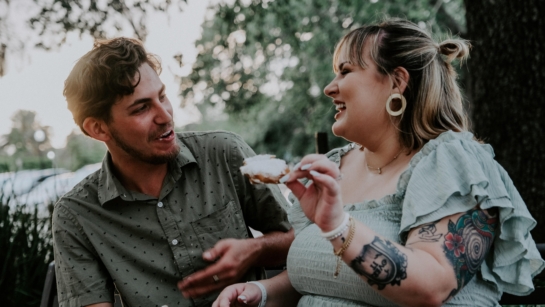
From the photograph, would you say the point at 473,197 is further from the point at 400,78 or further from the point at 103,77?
the point at 103,77

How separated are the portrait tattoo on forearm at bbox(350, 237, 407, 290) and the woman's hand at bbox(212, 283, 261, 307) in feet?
2.36

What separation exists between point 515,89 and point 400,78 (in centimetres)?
183

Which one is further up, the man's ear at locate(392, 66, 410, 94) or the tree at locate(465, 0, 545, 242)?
the man's ear at locate(392, 66, 410, 94)

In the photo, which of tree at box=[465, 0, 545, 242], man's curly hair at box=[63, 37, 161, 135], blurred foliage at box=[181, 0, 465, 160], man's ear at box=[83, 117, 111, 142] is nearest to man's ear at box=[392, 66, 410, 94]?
man's curly hair at box=[63, 37, 161, 135]

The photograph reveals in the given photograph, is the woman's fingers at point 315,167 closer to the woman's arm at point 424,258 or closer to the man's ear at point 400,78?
the woman's arm at point 424,258

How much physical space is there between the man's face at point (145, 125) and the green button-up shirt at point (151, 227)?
0.12 metres

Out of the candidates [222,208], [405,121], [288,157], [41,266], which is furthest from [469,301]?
[288,157]

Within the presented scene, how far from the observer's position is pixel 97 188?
2648 millimetres

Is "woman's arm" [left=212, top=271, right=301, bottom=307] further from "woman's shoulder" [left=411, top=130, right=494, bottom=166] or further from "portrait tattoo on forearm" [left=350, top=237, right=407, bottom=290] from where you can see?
"woman's shoulder" [left=411, top=130, right=494, bottom=166]

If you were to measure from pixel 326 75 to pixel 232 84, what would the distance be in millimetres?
3463

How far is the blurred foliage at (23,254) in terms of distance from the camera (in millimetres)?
3596

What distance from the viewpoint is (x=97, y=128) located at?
275cm

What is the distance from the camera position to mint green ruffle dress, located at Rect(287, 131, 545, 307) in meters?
1.84

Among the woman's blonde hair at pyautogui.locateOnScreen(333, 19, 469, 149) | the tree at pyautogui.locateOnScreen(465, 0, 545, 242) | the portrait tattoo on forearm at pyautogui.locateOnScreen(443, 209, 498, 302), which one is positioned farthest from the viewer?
the tree at pyautogui.locateOnScreen(465, 0, 545, 242)
